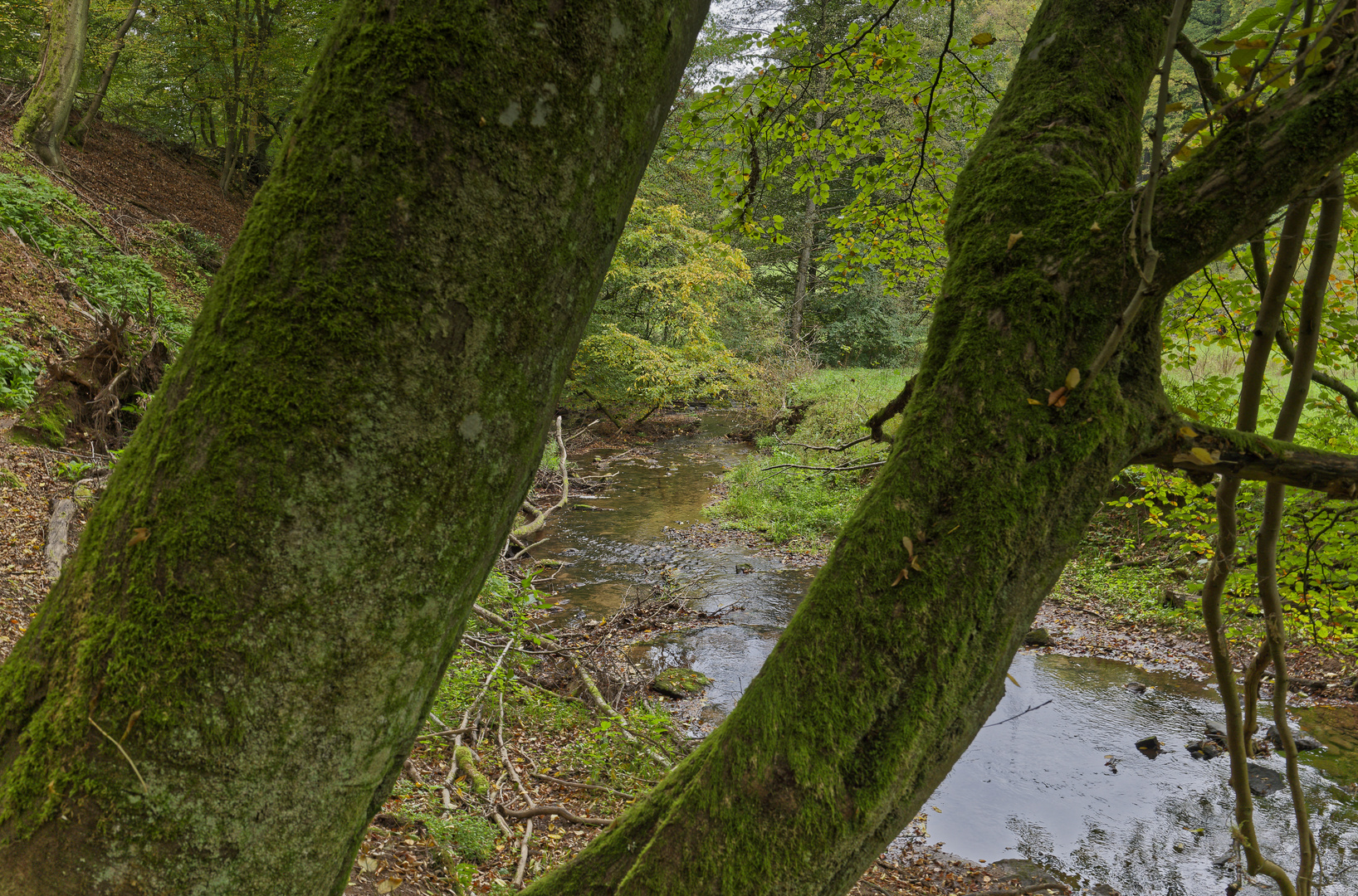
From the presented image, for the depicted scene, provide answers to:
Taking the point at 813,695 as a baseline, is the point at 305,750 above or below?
below

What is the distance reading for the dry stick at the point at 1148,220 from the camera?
3.85ft

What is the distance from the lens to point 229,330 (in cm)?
97

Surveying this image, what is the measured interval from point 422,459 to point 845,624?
0.86 metres

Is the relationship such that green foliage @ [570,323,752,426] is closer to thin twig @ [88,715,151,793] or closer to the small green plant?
the small green plant

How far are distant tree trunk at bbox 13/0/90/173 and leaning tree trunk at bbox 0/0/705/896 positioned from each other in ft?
45.0

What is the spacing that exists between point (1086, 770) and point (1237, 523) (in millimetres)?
5003

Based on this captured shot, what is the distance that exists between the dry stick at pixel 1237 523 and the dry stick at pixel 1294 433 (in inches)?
2.0

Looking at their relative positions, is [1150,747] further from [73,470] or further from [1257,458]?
[73,470]

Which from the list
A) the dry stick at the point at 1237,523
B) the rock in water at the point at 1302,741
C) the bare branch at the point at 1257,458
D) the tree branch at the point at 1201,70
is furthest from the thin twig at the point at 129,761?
the rock in water at the point at 1302,741

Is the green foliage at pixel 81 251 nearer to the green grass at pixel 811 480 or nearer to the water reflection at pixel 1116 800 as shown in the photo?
the green grass at pixel 811 480

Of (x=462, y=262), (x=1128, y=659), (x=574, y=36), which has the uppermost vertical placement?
(x=574, y=36)

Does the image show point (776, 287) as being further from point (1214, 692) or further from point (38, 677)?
point (38, 677)

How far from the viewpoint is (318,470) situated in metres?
0.91

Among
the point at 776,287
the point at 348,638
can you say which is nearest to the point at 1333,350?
the point at 348,638
